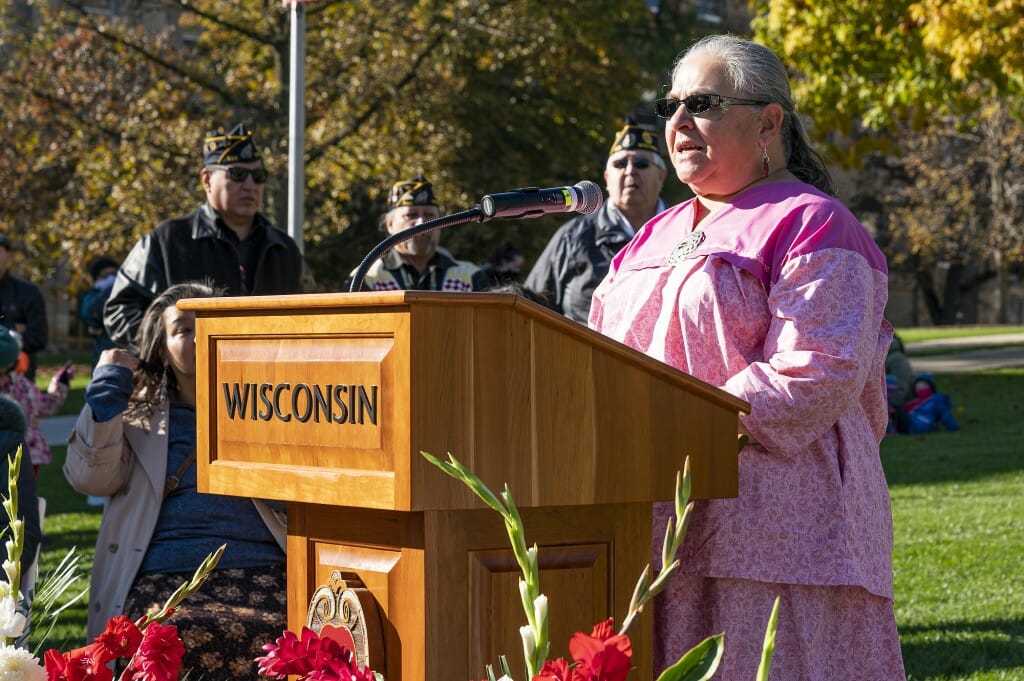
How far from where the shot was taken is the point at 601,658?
4.75 ft

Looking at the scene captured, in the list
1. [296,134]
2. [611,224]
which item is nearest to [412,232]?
[611,224]

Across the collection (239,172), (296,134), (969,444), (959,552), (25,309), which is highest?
(296,134)

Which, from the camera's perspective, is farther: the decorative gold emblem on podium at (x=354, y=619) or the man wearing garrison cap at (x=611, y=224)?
the man wearing garrison cap at (x=611, y=224)

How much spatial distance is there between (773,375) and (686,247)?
387 millimetres

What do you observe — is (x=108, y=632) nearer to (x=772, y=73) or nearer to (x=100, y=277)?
(x=772, y=73)

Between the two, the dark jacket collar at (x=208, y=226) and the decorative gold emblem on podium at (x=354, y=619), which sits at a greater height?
the dark jacket collar at (x=208, y=226)

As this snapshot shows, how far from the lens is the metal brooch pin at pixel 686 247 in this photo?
300 centimetres

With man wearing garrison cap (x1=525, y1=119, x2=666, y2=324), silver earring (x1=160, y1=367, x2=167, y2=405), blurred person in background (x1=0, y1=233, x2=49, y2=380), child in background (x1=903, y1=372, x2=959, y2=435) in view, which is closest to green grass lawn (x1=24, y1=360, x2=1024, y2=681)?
child in background (x1=903, y1=372, x2=959, y2=435)

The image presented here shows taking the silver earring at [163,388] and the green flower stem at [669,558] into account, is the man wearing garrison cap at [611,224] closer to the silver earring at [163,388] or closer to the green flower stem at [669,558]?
the silver earring at [163,388]

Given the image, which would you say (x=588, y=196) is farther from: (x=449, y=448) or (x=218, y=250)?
(x=218, y=250)

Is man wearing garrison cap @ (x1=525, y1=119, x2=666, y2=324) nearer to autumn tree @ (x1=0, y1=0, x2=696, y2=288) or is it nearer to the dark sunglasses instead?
the dark sunglasses

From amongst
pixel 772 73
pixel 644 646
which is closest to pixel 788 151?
pixel 772 73

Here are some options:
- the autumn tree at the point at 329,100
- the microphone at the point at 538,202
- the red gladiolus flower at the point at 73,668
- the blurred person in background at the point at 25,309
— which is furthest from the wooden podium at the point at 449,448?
the autumn tree at the point at 329,100

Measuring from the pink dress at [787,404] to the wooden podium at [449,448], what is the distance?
202 mm
